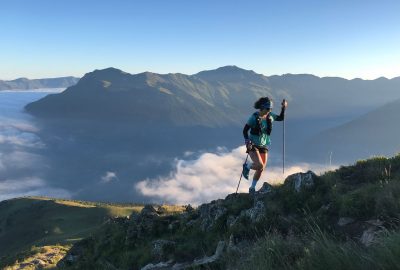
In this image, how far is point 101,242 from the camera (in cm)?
1747

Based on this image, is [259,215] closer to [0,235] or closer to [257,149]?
[257,149]

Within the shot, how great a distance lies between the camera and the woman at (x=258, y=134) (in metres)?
15.2

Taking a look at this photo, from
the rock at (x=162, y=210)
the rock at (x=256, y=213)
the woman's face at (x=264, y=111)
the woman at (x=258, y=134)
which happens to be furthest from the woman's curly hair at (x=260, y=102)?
the rock at (x=162, y=210)

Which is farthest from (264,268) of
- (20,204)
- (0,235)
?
(20,204)

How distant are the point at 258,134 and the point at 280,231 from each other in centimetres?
545

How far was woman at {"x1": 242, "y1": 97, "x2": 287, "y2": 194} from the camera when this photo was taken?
15195 mm

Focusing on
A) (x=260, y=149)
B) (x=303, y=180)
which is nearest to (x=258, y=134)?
(x=260, y=149)

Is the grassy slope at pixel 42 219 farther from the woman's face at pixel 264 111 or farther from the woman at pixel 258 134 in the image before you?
the woman's face at pixel 264 111

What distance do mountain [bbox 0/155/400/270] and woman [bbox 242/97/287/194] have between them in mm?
988

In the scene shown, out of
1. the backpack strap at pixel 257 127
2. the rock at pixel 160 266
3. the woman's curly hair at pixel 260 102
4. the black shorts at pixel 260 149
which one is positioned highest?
the woman's curly hair at pixel 260 102

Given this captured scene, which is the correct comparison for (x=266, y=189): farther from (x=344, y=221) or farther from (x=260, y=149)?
(x=344, y=221)

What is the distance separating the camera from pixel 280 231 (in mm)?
10773

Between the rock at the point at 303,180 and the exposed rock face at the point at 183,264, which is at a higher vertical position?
the rock at the point at 303,180

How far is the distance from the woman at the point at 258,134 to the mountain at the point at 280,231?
3.24ft
